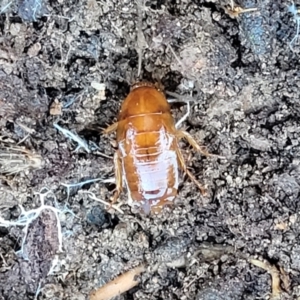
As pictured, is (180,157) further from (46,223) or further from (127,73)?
(46,223)

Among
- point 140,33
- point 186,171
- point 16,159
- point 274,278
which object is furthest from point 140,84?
point 274,278

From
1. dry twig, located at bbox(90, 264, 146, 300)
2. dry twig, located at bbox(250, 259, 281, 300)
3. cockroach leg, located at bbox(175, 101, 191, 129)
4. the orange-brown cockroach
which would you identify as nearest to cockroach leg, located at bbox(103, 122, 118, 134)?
the orange-brown cockroach

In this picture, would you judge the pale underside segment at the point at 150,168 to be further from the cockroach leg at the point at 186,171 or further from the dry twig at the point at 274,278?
the dry twig at the point at 274,278

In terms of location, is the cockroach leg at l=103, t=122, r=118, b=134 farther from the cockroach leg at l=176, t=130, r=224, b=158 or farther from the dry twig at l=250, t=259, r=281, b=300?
the dry twig at l=250, t=259, r=281, b=300

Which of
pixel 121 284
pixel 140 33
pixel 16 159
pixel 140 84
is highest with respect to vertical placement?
pixel 140 33

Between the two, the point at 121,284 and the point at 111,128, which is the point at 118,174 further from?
the point at 121,284

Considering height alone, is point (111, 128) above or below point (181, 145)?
above

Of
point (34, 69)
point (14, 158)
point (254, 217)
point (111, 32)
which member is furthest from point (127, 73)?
point (254, 217)

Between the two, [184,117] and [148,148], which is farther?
[184,117]
